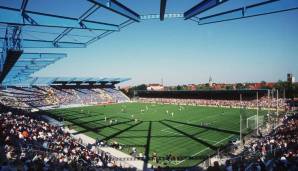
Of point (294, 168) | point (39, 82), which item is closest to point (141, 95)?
point (39, 82)

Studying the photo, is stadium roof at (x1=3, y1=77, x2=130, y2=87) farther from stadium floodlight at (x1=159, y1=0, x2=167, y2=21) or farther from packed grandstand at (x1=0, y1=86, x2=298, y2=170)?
stadium floodlight at (x1=159, y1=0, x2=167, y2=21)

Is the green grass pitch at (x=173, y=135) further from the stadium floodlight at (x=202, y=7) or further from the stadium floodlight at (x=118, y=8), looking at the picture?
the stadium floodlight at (x=118, y=8)

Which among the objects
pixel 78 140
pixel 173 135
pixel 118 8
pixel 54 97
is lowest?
pixel 173 135

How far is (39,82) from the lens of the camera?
73.7 m

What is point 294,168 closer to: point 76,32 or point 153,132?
point 76,32

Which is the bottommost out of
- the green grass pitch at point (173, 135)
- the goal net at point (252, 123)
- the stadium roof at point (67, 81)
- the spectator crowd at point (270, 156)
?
the green grass pitch at point (173, 135)

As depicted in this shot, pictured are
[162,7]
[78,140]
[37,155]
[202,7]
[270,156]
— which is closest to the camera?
[162,7]

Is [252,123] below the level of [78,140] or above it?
above

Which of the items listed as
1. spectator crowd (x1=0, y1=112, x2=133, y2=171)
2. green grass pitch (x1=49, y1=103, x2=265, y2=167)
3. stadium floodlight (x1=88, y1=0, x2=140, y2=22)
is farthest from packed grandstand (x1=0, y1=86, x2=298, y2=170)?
stadium floodlight (x1=88, y1=0, x2=140, y2=22)

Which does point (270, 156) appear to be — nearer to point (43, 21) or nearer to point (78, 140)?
point (43, 21)

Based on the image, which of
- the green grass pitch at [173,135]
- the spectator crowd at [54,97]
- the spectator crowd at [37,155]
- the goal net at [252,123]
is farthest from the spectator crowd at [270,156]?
the spectator crowd at [54,97]

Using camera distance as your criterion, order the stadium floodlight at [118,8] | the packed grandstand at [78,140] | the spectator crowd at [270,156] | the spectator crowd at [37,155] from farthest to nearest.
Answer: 1. the packed grandstand at [78,140]
2. the spectator crowd at [37,155]
3. the stadium floodlight at [118,8]
4. the spectator crowd at [270,156]

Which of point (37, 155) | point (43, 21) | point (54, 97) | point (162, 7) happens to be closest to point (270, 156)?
point (162, 7)

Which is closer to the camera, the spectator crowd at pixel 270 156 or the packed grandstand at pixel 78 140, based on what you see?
the spectator crowd at pixel 270 156
